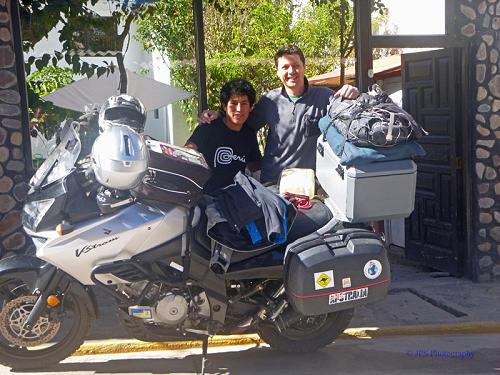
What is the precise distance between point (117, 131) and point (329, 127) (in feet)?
4.51

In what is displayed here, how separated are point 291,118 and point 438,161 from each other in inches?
108

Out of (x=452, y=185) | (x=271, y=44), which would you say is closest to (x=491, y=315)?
(x=452, y=185)

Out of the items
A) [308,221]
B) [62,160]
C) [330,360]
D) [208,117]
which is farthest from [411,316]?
[62,160]

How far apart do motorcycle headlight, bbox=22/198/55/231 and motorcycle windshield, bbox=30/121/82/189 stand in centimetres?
11

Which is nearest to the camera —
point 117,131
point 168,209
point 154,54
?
point 117,131

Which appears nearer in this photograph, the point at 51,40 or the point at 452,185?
the point at 51,40

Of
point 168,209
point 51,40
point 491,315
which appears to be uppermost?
point 51,40

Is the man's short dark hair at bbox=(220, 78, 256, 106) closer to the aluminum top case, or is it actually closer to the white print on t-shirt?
the white print on t-shirt

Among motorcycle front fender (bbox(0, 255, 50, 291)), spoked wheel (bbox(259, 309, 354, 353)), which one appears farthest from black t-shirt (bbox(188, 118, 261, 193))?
motorcycle front fender (bbox(0, 255, 50, 291))

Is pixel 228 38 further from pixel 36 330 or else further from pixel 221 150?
pixel 36 330

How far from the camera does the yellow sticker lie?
449 centimetres

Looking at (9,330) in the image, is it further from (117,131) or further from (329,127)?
(329,127)

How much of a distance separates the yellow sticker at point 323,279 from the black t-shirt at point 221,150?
4.40 feet

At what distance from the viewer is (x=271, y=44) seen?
15.5 meters
